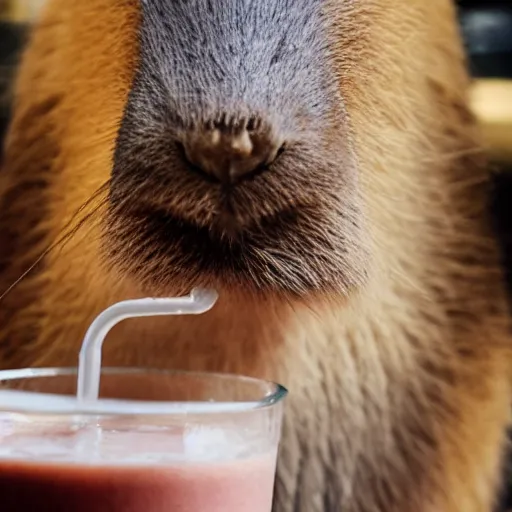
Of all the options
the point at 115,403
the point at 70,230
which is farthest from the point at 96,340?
the point at 70,230

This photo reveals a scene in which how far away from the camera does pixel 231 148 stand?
0.74 m

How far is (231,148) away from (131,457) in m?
0.27

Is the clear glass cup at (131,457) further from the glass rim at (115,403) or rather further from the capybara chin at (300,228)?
the capybara chin at (300,228)

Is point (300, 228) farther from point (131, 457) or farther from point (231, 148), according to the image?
point (131, 457)

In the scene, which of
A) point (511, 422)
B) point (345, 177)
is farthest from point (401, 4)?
point (511, 422)

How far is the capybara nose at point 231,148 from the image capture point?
2.45 feet

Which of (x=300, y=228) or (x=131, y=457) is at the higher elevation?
(x=300, y=228)

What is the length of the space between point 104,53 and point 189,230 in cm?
18

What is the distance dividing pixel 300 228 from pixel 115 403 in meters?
0.23

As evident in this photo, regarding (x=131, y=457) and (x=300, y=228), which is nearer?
(x=131, y=457)

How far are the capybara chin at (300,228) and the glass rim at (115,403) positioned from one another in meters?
0.07

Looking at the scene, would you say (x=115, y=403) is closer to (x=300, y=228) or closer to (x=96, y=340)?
(x=96, y=340)

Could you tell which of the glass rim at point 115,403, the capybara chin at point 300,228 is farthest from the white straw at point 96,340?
the capybara chin at point 300,228

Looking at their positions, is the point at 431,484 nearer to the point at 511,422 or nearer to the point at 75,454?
the point at 511,422
